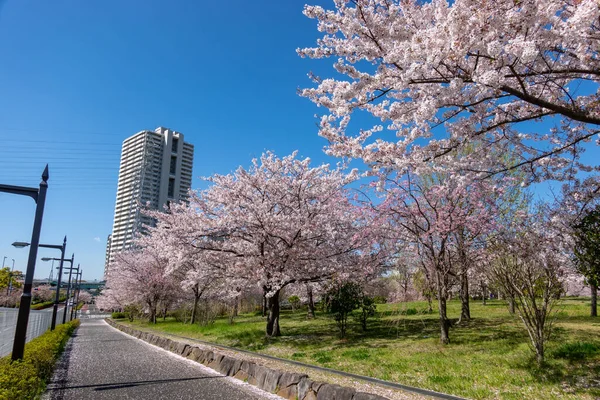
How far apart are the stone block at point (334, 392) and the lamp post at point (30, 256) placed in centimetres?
666

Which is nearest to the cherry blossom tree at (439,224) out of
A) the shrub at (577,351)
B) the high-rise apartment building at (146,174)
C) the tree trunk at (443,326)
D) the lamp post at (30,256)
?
the tree trunk at (443,326)

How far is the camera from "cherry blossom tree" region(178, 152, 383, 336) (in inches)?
537

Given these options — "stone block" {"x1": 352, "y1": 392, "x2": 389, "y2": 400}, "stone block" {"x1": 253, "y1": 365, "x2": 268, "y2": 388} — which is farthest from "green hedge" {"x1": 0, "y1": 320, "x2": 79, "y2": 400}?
"stone block" {"x1": 352, "y1": 392, "x2": 389, "y2": 400}

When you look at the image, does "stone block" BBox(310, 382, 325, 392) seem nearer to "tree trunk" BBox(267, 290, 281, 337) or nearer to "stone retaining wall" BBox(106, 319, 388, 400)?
"stone retaining wall" BBox(106, 319, 388, 400)

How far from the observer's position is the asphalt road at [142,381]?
7.31m

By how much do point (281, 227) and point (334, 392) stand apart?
8091mm

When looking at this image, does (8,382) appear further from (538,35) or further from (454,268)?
(454,268)

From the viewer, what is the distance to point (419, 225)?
1270 centimetres

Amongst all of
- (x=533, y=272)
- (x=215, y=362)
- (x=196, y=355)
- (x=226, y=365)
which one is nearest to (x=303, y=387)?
(x=226, y=365)

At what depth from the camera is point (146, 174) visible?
282 ft

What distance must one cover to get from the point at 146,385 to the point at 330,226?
309 inches

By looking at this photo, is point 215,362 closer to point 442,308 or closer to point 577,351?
point 442,308

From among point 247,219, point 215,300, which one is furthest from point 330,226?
point 215,300

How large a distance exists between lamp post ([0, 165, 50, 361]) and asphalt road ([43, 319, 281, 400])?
4.31ft
